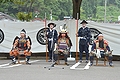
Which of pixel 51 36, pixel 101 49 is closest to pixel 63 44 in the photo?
pixel 51 36

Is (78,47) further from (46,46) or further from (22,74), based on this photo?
(22,74)

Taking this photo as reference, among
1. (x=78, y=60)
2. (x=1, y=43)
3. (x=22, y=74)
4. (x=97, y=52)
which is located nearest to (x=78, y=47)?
(x=78, y=60)

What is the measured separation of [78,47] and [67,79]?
21.9 ft

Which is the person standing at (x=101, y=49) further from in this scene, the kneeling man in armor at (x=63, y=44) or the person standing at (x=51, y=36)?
the person standing at (x=51, y=36)

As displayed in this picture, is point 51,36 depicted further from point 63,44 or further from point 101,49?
point 101,49

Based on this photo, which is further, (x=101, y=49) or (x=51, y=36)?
(x=51, y=36)

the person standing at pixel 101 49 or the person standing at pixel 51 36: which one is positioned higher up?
the person standing at pixel 51 36

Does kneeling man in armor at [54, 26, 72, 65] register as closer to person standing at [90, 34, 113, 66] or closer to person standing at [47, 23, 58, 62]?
person standing at [47, 23, 58, 62]

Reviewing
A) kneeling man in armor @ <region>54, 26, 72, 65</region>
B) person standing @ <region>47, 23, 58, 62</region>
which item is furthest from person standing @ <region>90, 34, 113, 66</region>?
person standing @ <region>47, 23, 58, 62</region>

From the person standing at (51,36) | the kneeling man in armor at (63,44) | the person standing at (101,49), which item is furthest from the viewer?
the person standing at (51,36)

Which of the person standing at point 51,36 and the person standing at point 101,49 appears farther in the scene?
the person standing at point 51,36

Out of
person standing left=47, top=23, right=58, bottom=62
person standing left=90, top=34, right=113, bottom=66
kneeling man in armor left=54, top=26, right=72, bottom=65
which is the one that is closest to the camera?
person standing left=90, top=34, right=113, bottom=66

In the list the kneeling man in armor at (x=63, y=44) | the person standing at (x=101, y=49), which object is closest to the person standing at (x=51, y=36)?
the kneeling man in armor at (x=63, y=44)

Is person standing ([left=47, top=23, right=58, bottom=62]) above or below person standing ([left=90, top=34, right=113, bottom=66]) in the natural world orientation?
above
